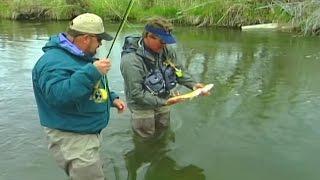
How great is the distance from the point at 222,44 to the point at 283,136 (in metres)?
9.66

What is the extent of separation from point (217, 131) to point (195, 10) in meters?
15.8

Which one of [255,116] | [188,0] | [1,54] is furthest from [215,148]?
[188,0]

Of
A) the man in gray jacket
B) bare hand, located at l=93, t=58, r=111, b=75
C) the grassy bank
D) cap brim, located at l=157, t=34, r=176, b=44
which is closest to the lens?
bare hand, located at l=93, t=58, r=111, b=75

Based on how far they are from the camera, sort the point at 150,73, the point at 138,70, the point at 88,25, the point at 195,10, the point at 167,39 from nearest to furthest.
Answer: the point at 88,25, the point at 167,39, the point at 138,70, the point at 150,73, the point at 195,10

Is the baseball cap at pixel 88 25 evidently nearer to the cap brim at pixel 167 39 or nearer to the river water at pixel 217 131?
the cap brim at pixel 167 39

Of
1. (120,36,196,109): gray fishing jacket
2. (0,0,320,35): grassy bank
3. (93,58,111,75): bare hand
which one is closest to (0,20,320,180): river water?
(120,36,196,109): gray fishing jacket

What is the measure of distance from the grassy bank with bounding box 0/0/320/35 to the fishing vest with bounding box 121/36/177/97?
37.8 feet

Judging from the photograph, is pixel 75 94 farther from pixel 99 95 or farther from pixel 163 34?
pixel 163 34

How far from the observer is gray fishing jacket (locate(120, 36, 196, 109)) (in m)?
5.66

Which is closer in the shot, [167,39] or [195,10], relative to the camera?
[167,39]

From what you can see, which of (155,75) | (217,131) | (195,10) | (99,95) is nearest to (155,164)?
(155,75)

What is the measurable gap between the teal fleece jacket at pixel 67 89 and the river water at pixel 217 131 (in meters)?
1.61

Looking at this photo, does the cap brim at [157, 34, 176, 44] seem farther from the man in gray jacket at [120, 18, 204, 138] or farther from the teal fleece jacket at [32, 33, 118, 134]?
the teal fleece jacket at [32, 33, 118, 134]

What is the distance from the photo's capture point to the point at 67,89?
147 inches
